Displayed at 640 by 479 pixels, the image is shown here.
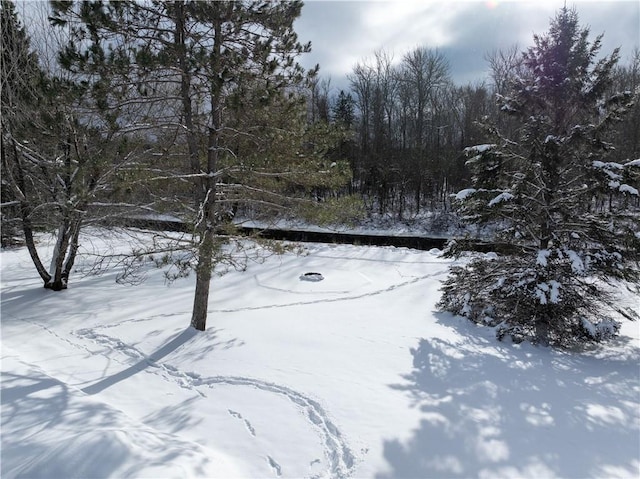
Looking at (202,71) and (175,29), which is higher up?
(175,29)

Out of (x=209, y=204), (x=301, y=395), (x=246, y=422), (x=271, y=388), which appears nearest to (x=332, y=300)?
(x=209, y=204)

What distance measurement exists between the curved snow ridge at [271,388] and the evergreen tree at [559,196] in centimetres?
365

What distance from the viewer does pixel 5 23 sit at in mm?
7418

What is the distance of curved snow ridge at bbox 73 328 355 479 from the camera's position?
10.7ft

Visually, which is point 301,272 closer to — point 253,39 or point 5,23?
point 253,39

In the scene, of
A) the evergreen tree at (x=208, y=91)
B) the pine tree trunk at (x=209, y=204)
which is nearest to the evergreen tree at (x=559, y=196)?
the evergreen tree at (x=208, y=91)

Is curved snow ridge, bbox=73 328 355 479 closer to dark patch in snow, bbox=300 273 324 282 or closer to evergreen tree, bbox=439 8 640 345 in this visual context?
evergreen tree, bbox=439 8 640 345

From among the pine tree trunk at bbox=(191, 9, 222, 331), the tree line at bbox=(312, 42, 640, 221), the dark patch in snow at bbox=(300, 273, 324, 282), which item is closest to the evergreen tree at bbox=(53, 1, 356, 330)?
the pine tree trunk at bbox=(191, 9, 222, 331)

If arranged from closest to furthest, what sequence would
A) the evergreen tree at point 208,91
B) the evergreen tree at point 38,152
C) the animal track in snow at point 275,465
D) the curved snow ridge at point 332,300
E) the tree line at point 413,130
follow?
the animal track in snow at point 275,465
the evergreen tree at point 208,91
the evergreen tree at point 38,152
the curved snow ridge at point 332,300
the tree line at point 413,130

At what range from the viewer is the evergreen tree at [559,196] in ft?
18.3

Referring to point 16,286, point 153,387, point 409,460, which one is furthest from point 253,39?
point 16,286

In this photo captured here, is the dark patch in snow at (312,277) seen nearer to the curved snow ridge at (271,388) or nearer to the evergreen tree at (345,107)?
the curved snow ridge at (271,388)

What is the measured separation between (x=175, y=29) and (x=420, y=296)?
23.0 feet

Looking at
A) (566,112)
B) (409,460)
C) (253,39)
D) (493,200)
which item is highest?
(253,39)
